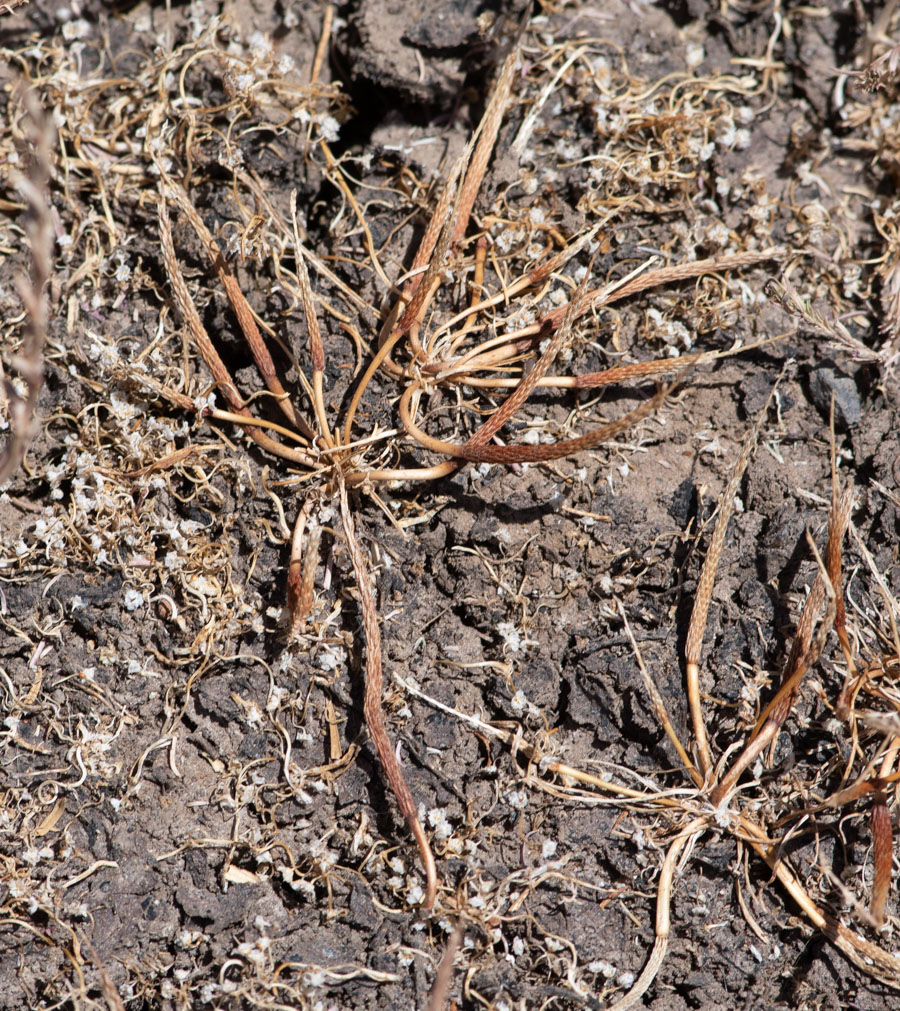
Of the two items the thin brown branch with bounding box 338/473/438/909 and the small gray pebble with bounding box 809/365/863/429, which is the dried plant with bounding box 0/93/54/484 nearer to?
the thin brown branch with bounding box 338/473/438/909

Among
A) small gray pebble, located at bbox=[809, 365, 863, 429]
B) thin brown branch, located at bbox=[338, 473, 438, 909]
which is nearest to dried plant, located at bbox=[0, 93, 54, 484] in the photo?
thin brown branch, located at bbox=[338, 473, 438, 909]

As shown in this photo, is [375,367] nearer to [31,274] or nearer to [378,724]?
[378,724]

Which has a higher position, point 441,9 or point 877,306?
point 441,9

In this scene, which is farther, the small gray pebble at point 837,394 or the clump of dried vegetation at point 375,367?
the small gray pebble at point 837,394

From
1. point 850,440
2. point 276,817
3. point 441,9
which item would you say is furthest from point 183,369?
point 850,440

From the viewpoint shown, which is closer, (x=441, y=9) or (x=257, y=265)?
(x=257, y=265)

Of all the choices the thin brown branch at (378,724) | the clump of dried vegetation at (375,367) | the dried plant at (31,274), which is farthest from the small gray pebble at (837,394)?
the dried plant at (31,274)

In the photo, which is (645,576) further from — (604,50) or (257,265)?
(604,50)

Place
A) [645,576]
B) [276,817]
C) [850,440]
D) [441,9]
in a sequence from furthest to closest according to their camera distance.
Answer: [441,9], [850,440], [645,576], [276,817]

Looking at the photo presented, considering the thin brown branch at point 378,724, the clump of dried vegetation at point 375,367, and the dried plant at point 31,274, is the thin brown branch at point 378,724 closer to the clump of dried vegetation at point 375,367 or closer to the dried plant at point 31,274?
the clump of dried vegetation at point 375,367
